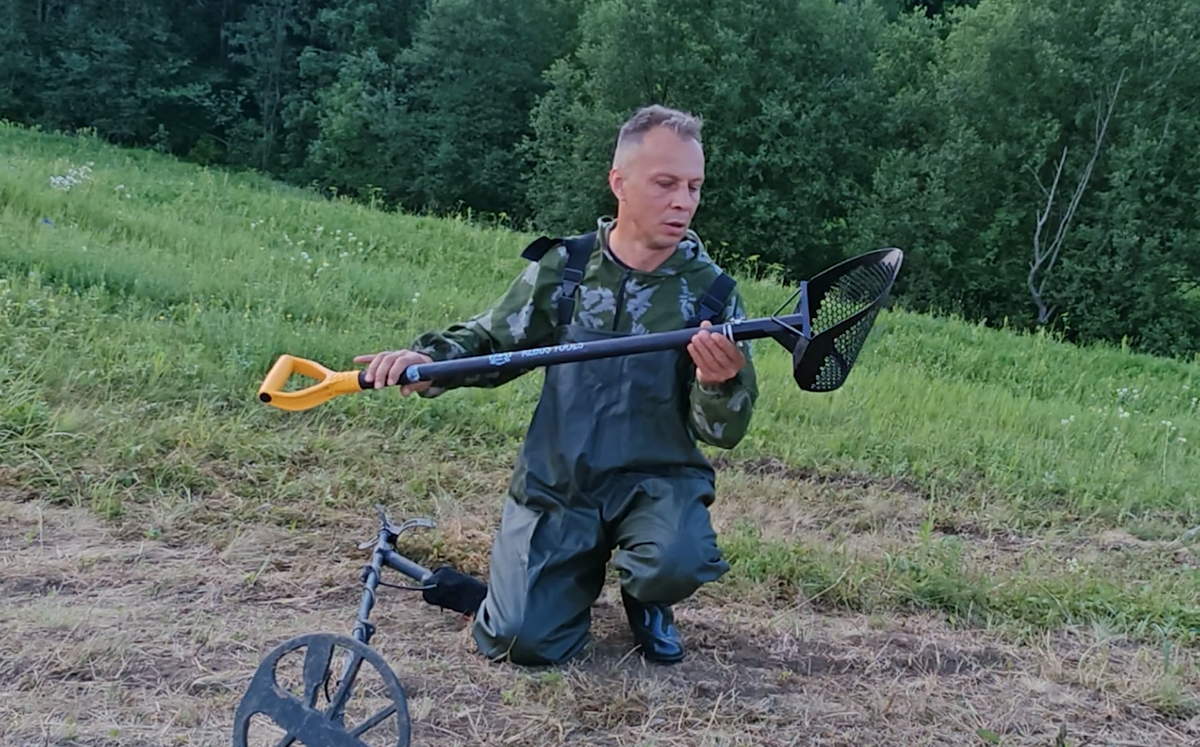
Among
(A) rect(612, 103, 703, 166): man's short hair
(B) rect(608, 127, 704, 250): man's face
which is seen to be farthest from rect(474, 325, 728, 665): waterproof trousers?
(A) rect(612, 103, 703, 166): man's short hair

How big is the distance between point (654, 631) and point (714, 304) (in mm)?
935

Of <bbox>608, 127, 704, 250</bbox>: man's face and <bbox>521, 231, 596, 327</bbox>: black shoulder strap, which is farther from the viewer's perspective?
<bbox>521, 231, 596, 327</bbox>: black shoulder strap

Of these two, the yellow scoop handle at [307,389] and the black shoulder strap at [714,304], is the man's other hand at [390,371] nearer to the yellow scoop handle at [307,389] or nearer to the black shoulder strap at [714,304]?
the yellow scoop handle at [307,389]

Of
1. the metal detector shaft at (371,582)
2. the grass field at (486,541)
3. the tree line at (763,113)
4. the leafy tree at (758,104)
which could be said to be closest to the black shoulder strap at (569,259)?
the metal detector shaft at (371,582)

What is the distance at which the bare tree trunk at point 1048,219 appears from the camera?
20922mm

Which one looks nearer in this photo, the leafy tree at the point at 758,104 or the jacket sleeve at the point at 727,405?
the jacket sleeve at the point at 727,405

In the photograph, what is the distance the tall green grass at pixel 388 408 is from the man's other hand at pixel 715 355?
111cm

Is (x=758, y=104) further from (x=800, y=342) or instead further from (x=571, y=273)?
(x=800, y=342)

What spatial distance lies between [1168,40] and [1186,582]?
19605mm

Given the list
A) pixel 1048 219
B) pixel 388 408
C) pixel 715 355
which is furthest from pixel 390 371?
pixel 1048 219

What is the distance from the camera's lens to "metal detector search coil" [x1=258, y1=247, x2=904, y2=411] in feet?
8.06

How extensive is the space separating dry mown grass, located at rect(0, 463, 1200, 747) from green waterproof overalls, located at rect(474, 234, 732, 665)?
16 cm

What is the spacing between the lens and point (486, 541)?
3525 millimetres

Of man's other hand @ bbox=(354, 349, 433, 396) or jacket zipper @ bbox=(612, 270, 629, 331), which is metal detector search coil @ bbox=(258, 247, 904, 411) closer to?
man's other hand @ bbox=(354, 349, 433, 396)
